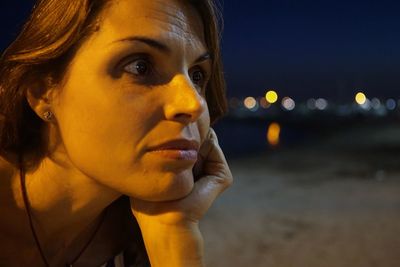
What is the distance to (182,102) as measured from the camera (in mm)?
1188

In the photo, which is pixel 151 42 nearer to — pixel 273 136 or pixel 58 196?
pixel 58 196

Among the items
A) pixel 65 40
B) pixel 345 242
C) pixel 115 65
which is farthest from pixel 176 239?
pixel 345 242

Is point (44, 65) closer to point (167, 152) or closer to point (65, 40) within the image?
point (65, 40)

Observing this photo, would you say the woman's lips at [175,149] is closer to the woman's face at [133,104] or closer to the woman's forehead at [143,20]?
the woman's face at [133,104]

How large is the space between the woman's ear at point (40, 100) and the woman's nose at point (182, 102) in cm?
37

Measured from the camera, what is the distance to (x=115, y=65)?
3.89ft

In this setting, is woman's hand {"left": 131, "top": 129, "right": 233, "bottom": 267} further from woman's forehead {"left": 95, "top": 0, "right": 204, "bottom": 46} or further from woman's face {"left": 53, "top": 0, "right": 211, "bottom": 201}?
woman's forehead {"left": 95, "top": 0, "right": 204, "bottom": 46}

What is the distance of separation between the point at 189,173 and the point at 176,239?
22 cm

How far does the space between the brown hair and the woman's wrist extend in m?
0.45

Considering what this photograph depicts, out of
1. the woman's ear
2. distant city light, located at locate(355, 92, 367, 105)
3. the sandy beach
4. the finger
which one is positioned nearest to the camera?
the woman's ear

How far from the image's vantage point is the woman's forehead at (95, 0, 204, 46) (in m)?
1.19

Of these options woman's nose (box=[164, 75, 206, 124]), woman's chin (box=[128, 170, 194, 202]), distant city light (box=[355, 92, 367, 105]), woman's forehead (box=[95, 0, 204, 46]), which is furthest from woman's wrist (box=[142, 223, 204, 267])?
distant city light (box=[355, 92, 367, 105])

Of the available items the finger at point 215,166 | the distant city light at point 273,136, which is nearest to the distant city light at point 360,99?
the distant city light at point 273,136

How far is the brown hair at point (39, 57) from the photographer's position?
3.97 feet
